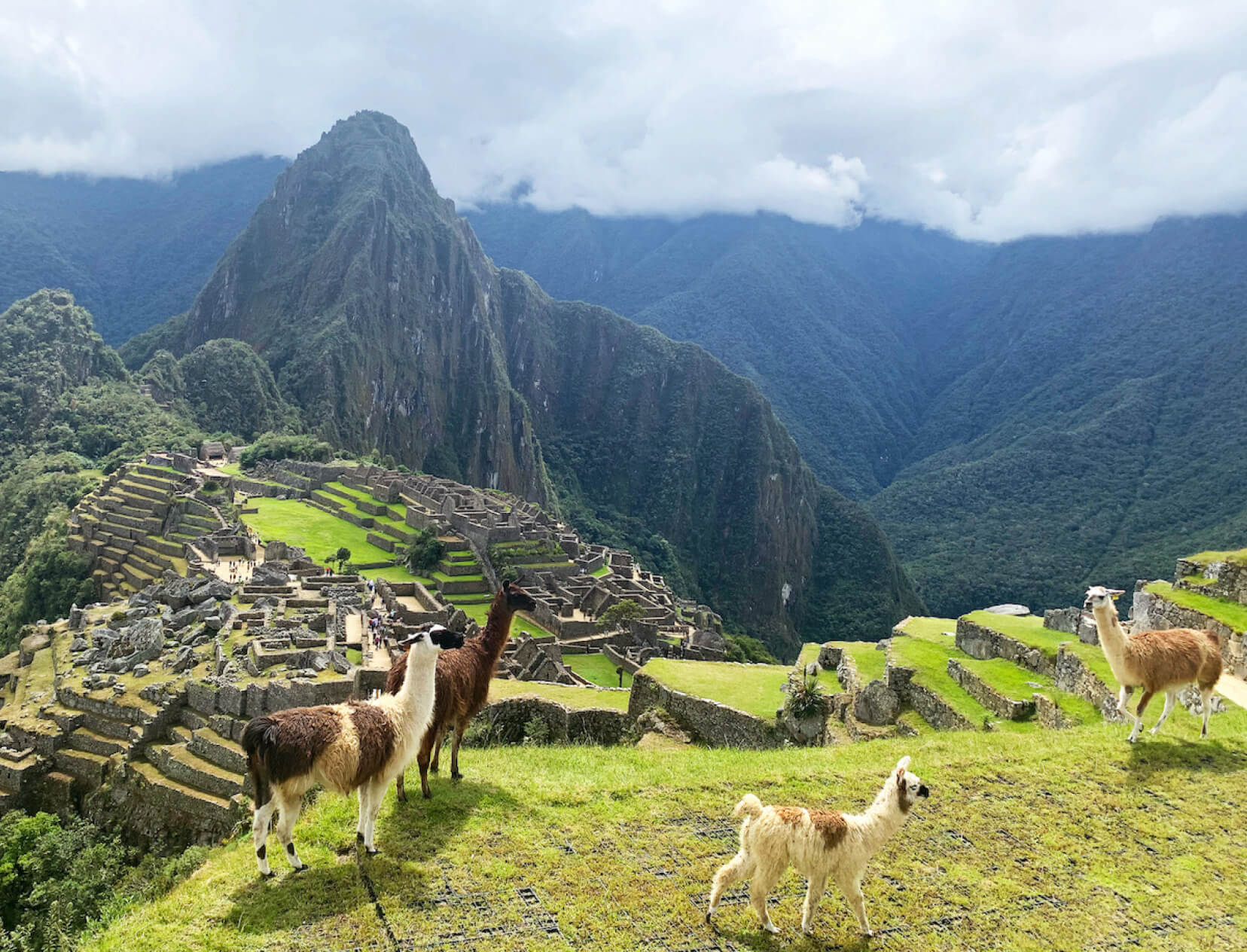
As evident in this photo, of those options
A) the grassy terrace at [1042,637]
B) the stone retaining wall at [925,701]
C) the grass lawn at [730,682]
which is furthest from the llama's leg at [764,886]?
the grass lawn at [730,682]

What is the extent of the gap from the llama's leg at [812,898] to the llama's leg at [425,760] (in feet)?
11.0

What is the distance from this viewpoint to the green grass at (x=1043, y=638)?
10.9 metres

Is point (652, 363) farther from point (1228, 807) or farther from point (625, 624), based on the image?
point (1228, 807)

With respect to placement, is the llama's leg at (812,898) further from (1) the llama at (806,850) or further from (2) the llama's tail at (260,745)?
(2) the llama's tail at (260,745)

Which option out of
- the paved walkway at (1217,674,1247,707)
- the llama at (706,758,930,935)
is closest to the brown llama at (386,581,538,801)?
the llama at (706,758,930,935)

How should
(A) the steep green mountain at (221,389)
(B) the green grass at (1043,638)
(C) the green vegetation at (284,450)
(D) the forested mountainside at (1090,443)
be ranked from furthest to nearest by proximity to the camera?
(A) the steep green mountain at (221,389)
(D) the forested mountainside at (1090,443)
(C) the green vegetation at (284,450)
(B) the green grass at (1043,638)

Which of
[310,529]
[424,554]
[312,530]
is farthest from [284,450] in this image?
[424,554]

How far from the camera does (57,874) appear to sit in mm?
12672

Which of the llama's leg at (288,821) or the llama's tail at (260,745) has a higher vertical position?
the llama's tail at (260,745)

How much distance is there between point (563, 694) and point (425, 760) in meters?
8.09

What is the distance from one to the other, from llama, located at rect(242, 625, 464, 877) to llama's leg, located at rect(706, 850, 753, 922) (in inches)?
97.6

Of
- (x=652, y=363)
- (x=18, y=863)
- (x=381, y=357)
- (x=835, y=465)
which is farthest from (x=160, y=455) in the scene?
(x=835, y=465)

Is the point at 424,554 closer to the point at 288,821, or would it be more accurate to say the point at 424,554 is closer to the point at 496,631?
the point at 496,631

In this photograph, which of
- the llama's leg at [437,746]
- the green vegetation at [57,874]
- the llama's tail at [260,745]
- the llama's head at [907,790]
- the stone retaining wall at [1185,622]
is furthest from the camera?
the stone retaining wall at [1185,622]
